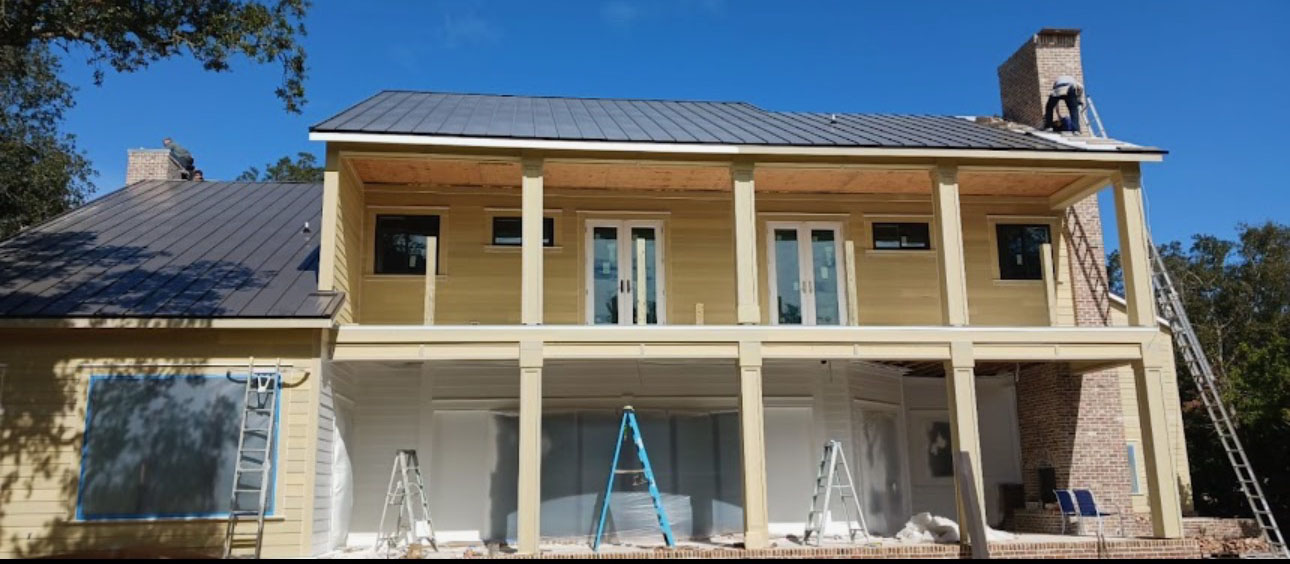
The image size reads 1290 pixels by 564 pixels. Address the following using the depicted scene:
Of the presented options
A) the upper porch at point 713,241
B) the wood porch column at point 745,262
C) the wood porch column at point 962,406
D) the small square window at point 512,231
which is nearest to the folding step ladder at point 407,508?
the upper porch at point 713,241

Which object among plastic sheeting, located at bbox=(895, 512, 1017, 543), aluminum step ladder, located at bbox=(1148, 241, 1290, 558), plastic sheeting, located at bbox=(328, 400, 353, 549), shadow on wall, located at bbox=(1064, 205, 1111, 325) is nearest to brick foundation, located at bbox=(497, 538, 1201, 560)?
plastic sheeting, located at bbox=(895, 512, 1017, 543)

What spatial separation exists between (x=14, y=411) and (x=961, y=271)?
1295 cm

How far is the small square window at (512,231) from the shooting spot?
53.3 ft

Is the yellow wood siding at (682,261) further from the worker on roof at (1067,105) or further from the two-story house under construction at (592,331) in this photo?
the worker on roof at (1067,105)

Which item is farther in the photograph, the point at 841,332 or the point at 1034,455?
the point at 1034,455

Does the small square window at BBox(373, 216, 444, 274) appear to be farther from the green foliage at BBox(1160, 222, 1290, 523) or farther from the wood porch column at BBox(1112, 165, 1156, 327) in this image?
the green foliage at BBox(1160, 222, 1290, 523)

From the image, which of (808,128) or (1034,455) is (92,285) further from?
(1034,455)

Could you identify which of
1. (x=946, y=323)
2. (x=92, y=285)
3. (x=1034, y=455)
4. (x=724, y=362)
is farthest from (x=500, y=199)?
(x=1034, y=455)

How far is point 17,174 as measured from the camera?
83.7 feet

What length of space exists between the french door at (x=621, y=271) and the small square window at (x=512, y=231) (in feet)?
2.05

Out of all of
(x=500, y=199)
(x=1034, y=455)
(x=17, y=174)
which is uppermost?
(x=17, y=174)

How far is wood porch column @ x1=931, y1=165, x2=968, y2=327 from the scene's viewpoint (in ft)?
46.6

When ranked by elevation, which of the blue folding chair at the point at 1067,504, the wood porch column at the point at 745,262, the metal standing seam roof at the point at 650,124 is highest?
the metal standing seam roof at the point at 650,124

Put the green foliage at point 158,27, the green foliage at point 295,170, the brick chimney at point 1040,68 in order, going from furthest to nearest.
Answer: the green foliage at point 295,170 < the brick chimney at point 1040,68 < the green foliage at point 158,27
